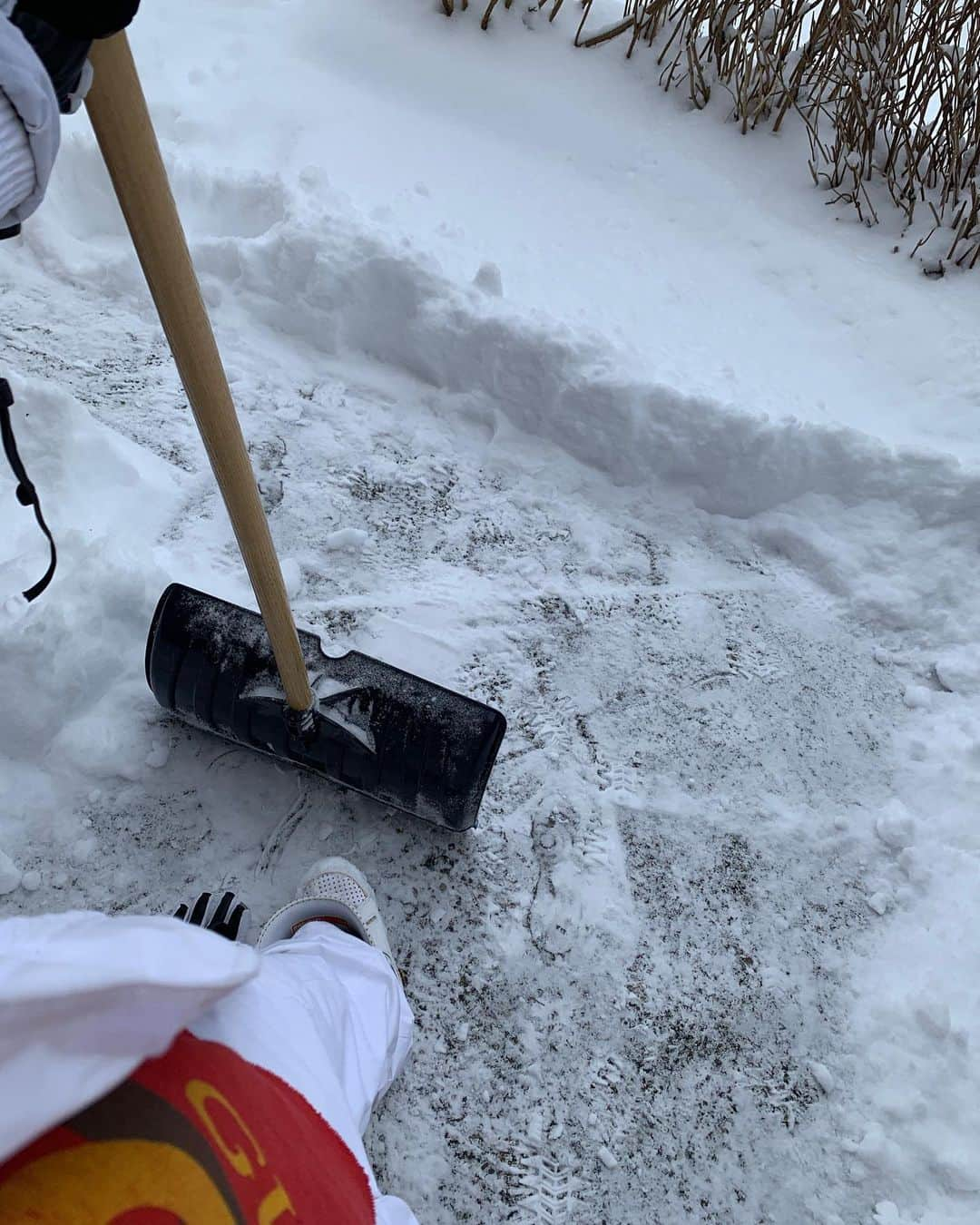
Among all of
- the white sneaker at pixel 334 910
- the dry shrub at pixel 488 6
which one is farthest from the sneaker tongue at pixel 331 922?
the dry shrub at pixel 488 6

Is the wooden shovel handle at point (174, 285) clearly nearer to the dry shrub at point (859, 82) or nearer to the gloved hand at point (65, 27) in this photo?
the gloved hand at point (65, 27)

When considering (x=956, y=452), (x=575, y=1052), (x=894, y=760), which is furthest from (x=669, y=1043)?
(x=956, y=452)

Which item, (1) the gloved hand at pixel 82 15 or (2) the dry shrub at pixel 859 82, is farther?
(2) the dry shrub at pixel 859 82

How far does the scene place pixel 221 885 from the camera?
1.72 meters

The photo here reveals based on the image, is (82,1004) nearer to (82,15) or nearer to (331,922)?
(82,15)

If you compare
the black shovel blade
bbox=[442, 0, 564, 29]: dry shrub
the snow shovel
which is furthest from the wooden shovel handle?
bbox=[442, 0, 564, 29]: dry shrub

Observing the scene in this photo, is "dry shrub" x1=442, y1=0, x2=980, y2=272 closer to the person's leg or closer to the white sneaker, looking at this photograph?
the white sneaker

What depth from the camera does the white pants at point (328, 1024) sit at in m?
0.96

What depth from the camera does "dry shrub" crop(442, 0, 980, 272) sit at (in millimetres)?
2689

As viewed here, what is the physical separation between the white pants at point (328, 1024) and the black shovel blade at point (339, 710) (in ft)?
0.95

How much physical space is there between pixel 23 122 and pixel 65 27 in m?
0.10

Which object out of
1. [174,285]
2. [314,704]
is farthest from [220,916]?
[174,285]

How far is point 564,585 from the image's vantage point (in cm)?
220

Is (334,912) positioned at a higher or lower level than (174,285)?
lower
